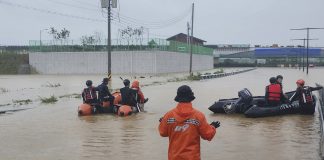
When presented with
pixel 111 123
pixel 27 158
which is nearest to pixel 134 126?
pixel 111 123

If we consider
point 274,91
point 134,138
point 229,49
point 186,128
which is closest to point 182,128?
point 186,128

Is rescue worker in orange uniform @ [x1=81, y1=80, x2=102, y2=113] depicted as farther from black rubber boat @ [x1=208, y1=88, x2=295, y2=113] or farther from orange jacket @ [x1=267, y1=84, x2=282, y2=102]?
orange jacket @ [x1=267, y1=84, x2=282, y2=102]

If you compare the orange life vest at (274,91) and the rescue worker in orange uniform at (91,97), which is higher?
the orange life vest at (274,91)

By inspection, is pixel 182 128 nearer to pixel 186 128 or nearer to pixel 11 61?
pixel 186 128

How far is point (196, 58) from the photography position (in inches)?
3403

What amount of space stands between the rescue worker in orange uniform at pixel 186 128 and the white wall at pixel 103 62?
183 ft

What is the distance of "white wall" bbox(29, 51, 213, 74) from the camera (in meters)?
62.1

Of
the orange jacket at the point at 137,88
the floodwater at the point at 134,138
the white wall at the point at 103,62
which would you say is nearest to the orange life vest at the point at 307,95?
the floodwater at the point at 134,138

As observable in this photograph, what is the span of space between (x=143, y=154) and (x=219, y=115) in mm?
6849

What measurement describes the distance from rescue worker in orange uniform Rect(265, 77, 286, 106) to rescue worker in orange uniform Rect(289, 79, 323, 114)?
0.45 m

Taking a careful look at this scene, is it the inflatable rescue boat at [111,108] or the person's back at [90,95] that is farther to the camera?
the person's back at [90,95]

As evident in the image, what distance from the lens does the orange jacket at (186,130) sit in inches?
223

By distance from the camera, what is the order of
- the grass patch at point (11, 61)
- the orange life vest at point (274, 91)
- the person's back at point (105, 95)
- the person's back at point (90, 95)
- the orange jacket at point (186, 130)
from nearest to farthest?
the orange jacket at point (186, 130), the orange life vest at point (274, 91), the person's back at point (105, 95), the person's back at point (90, 95), the grass patch at point (11, 61)

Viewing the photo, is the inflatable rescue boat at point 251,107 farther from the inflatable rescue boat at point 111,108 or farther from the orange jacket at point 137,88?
the inflatable rescue boat at point 111,108
